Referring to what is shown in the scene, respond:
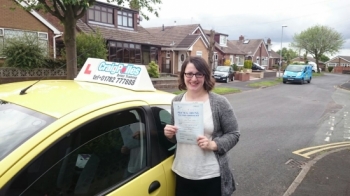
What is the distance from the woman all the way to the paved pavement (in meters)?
2.24

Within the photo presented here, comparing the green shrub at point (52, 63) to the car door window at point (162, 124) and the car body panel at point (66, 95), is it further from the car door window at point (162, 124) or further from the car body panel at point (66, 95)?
the car door window at point (162, 124)

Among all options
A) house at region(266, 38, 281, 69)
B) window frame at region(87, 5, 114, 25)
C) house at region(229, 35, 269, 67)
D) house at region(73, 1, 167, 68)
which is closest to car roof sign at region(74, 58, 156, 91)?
house at region(73, 1, 167, 68)

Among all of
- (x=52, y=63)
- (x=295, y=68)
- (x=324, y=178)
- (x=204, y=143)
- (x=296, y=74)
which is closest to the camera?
(x=204, y=143)

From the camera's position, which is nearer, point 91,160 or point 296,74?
point 91,160

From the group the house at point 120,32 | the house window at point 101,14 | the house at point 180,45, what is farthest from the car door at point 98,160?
the house at point 180,45

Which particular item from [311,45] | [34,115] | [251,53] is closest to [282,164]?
[34,115]

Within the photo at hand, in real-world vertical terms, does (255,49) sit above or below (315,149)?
above

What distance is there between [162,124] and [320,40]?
216 feet

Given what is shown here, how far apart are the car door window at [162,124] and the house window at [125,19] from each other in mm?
24990

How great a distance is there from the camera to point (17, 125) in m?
1.63

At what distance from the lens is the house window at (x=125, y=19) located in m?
25.9

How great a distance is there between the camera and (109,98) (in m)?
1.95

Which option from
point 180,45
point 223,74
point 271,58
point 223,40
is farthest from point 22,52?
point 271,58

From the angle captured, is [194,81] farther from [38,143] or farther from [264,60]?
[264,60]
